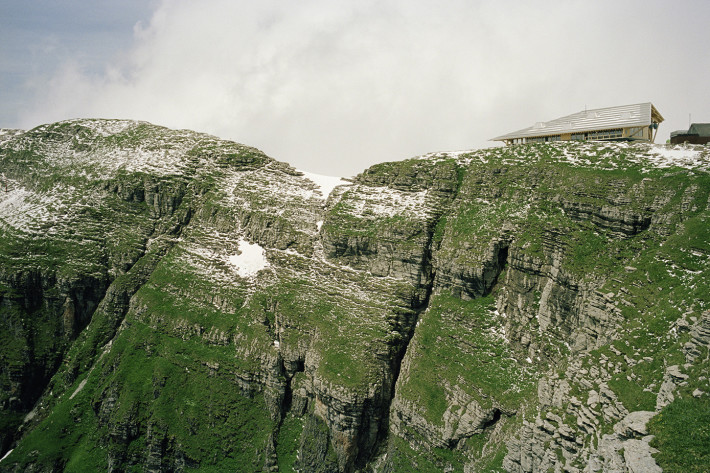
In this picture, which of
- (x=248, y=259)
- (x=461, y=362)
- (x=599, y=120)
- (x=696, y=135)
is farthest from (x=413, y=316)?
(x=696, y=135)

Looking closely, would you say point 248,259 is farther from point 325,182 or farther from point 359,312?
point 359,312

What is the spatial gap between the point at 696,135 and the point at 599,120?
13070 millimetres

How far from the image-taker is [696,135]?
5928 centimetres

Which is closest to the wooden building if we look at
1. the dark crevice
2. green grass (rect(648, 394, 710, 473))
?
the dark crevice

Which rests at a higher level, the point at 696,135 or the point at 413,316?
the point at 696,135

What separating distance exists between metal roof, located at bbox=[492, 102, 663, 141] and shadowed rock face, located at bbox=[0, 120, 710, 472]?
7699 mm

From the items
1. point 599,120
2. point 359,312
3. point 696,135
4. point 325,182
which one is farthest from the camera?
point 325,182

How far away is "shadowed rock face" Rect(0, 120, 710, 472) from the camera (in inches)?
1563

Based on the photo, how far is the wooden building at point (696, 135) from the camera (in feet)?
193

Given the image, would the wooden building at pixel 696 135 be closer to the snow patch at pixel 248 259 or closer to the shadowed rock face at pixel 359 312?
the shadowed rock face at pixel 359 312

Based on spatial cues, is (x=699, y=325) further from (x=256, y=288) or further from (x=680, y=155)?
(x=256, y=288)

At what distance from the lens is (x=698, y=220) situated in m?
41.7

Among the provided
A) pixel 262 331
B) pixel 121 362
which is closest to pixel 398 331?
pixel 262 331

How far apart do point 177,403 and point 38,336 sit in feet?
127
